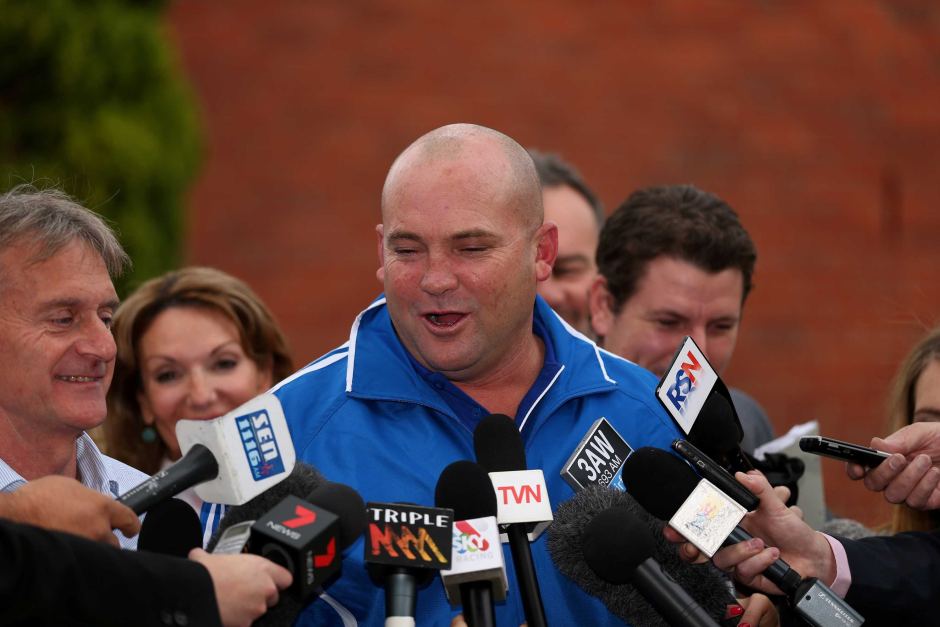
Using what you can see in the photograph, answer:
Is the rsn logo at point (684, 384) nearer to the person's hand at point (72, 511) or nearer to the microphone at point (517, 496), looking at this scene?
the microphone at point (517, 496)

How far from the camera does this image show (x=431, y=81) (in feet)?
37.0

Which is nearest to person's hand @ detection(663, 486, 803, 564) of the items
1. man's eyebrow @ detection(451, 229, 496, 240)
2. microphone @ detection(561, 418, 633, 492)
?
microphone @ detection(561, 418, 633, 492)

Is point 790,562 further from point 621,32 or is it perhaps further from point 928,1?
point 928,1

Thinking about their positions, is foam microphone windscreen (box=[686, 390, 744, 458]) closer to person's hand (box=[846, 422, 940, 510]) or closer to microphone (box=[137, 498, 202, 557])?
person's hand (box=[846, 422, 940, 510])

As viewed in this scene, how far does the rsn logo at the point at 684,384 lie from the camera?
307 cm

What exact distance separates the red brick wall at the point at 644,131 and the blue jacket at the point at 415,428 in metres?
7.52

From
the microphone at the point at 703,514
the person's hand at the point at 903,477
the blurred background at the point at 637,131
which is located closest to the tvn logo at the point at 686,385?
the microphone at the point at 703,514

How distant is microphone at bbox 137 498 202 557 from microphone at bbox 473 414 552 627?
704 millimetres

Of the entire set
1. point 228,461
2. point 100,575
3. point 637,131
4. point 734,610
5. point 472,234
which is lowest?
point 100,575

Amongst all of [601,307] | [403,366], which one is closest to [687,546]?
[403,366]

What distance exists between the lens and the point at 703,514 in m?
2.76

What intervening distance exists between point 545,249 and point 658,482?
1193 millimetres

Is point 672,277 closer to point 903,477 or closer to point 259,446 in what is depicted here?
point 903,477

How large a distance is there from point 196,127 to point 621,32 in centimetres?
407
